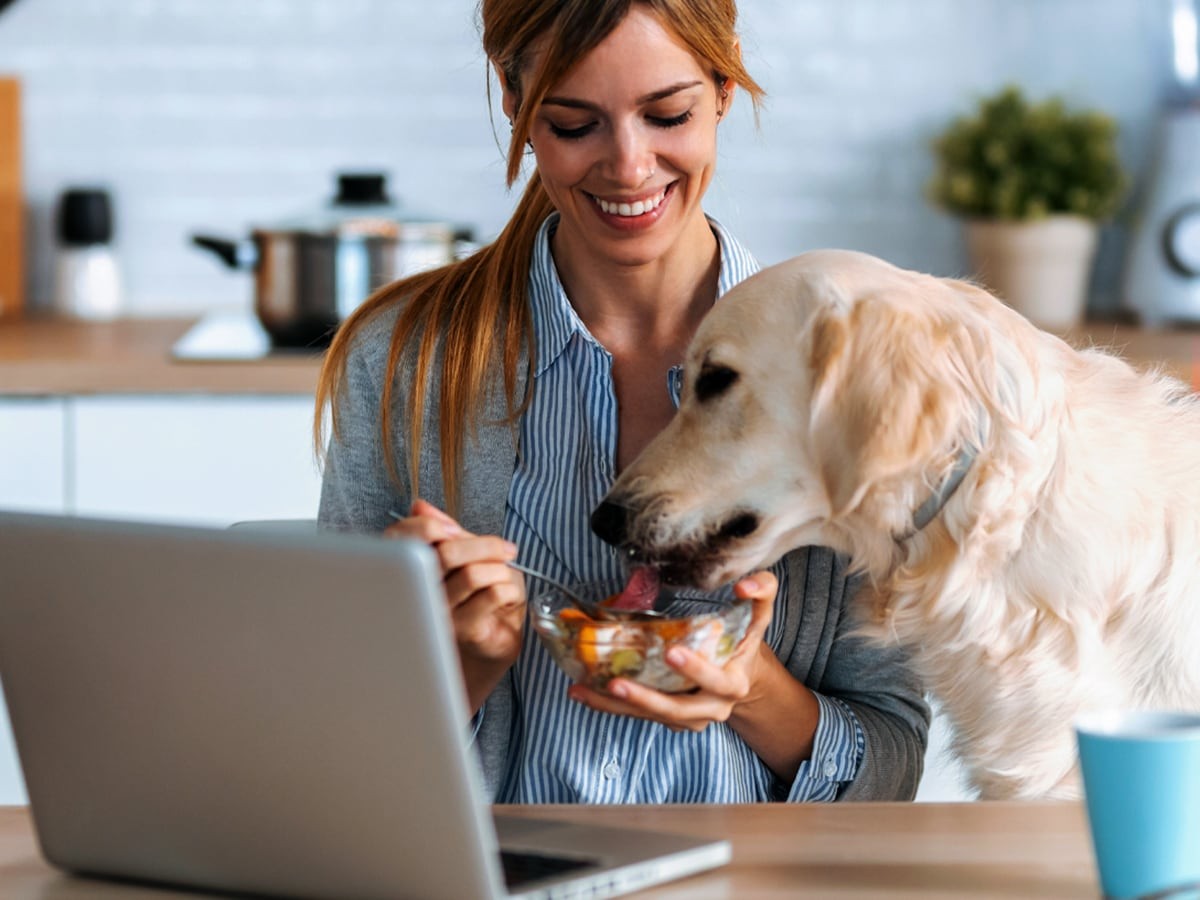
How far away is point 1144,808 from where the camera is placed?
2.80 ft

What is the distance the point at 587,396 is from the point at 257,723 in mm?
715

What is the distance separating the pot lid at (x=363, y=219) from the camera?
2.60 metres

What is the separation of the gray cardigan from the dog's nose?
18 centimetres

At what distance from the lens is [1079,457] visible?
1.26 metres

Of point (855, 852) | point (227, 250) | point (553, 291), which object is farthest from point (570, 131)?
point (227, 250)

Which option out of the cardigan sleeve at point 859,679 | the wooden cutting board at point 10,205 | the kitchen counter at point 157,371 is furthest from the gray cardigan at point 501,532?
the wooden cutting board at point 10,205

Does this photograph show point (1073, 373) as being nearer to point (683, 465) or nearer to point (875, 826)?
point (683, 465)

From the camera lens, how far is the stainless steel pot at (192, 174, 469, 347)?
2580 millimetres

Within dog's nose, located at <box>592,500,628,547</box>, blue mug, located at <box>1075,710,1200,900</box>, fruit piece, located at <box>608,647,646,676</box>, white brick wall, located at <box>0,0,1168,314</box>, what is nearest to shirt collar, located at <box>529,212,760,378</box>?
dog's nose, located at <box>592,500,628,547</box>

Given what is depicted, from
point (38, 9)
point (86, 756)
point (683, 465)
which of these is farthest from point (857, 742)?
point (38, 9)

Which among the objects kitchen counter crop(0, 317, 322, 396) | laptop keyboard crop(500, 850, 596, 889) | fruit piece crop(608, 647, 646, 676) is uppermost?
fruit piece crop(608, 647, 646, 676)

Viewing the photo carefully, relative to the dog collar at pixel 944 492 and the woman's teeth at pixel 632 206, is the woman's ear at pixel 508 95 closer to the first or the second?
the woman's teeth at pixel 632 206

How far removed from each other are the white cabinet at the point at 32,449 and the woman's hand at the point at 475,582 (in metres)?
1.48

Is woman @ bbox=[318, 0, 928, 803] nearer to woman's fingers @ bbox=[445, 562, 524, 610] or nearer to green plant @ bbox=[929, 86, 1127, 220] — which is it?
woman's fingers @ bbox=[445, 562, 524, 610]
